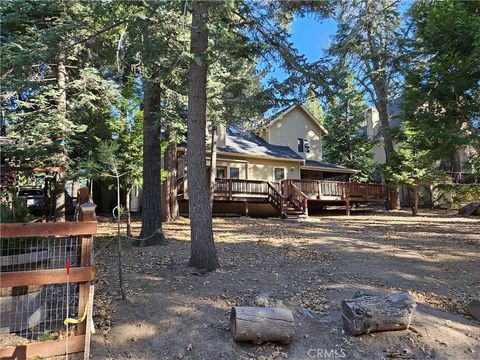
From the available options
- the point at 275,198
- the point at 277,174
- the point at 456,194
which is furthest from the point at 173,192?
the point at 456,194

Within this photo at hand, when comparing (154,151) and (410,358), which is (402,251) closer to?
(410,358)

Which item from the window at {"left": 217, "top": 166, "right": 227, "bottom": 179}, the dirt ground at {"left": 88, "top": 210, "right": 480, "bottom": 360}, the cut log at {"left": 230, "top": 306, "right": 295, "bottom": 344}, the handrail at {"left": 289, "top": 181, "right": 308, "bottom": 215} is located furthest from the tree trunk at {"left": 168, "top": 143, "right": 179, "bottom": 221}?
the cut log at {"left": 230, "top": 306, "right": 295, "bottom": 344}

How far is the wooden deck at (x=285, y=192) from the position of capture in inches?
641

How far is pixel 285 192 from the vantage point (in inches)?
674

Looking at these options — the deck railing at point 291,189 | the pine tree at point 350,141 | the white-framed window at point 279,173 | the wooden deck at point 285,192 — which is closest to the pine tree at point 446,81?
the wooden deck at point 285,192

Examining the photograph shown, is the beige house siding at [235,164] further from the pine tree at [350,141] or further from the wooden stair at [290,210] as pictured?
the pine tree at [350,141]

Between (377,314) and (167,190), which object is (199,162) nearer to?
(377,314)

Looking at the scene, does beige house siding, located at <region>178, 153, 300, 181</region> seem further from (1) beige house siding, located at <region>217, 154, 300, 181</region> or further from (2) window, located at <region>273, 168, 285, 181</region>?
(2) window, located at <region>273, 168, 285, 181</region>

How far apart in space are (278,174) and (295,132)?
14.2 ft

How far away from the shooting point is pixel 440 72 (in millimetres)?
8500

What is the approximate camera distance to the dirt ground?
12.1 ft

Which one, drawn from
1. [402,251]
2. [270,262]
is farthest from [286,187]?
[270,262]

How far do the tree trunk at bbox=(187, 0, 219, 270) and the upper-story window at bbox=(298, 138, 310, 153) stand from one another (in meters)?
18.3

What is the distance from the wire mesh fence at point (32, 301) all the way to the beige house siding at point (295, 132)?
1925 cm
